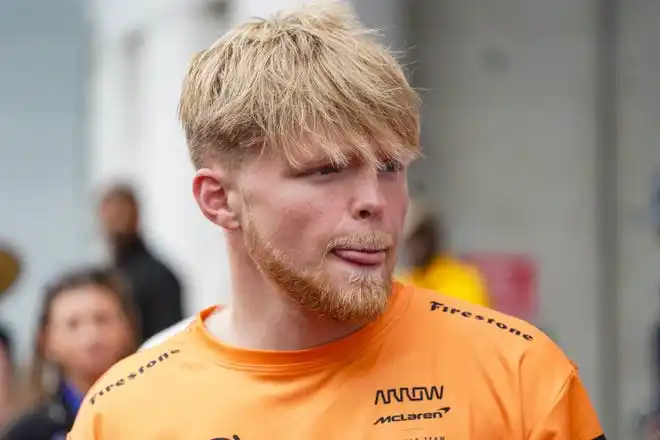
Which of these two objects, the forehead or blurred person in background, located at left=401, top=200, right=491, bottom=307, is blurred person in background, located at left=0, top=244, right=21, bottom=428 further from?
the forehead

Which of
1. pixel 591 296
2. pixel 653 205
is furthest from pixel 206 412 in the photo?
pixel 591 296

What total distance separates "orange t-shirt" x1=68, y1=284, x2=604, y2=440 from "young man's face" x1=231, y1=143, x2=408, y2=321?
14 cm

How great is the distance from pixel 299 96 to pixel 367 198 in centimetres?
23

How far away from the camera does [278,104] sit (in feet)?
7.84

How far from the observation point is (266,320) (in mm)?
2547

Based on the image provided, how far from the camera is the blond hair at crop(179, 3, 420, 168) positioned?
7.77 ft

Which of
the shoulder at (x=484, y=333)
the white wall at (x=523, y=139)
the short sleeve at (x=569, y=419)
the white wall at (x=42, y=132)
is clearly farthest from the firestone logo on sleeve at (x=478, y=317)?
the white wall at (x=42, y=132)

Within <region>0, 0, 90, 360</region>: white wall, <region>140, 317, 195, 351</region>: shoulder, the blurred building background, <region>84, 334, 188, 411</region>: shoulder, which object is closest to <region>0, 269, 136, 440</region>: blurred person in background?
<region>140, 317, 195, 351</region>: shoulder

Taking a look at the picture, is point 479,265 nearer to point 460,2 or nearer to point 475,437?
point 460,2

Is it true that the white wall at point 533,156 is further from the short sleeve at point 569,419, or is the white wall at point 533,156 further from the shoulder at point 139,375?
the short sleeve at point 569,419

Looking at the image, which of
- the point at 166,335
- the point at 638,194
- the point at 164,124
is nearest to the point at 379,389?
the point at 166,335

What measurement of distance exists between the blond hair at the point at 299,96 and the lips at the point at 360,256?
169mm

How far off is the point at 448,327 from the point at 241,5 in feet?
14.4

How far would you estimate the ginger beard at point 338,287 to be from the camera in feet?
7.80
